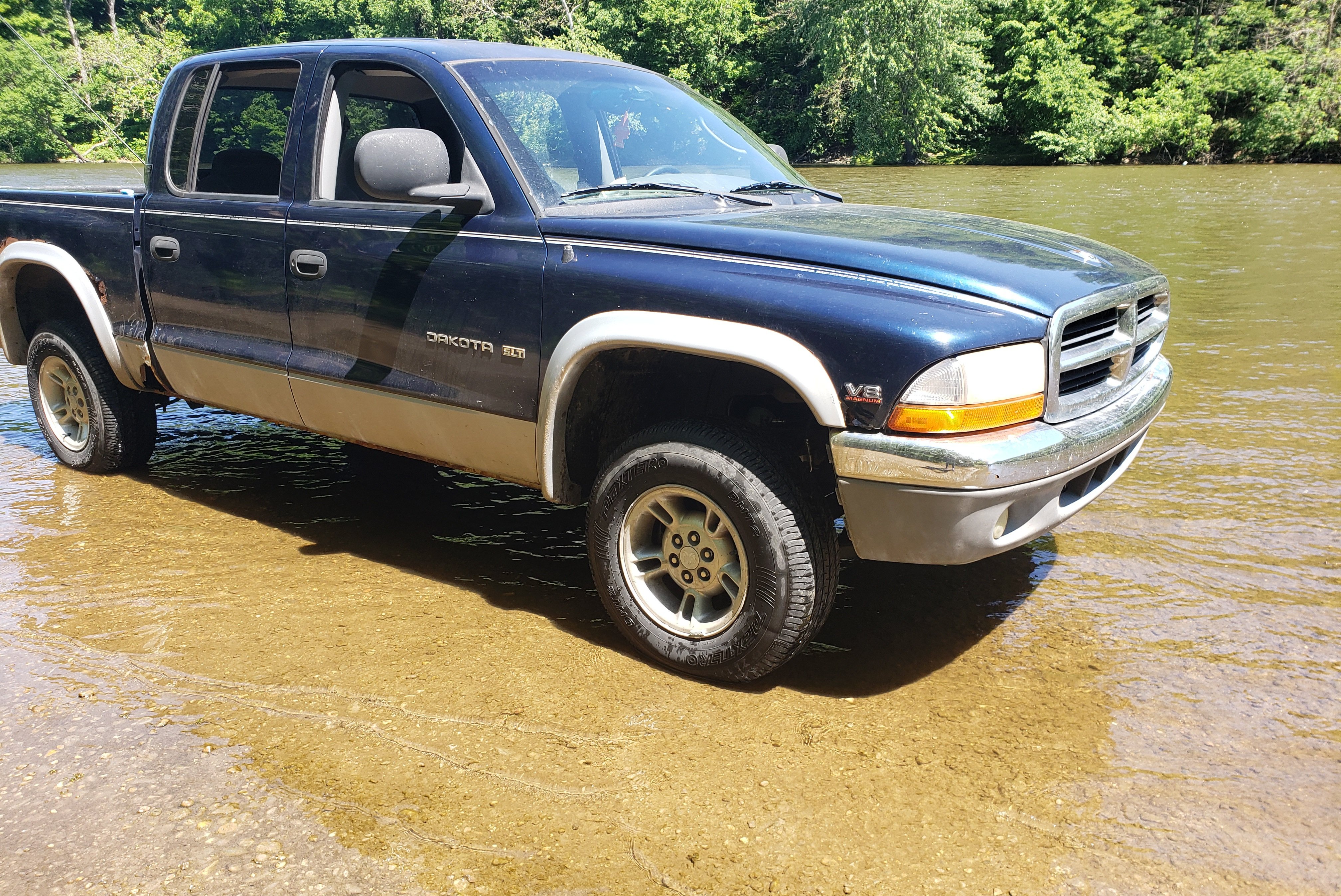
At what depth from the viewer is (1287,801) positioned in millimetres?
2674

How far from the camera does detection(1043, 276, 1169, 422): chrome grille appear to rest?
303 centimetres

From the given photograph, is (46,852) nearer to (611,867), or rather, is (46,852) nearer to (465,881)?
(465,881)

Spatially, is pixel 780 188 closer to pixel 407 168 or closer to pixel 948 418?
pixel 407 168

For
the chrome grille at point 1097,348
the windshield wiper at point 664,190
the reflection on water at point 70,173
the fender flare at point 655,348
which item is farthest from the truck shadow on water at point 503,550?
the reflection on water at point 70,173

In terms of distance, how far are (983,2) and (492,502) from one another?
42.9 meters

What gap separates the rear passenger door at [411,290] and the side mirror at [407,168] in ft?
0.46

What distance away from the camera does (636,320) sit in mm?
3229

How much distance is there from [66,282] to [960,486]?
15.5 feet

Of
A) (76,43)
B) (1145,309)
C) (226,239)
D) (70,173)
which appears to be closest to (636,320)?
(1145,309)

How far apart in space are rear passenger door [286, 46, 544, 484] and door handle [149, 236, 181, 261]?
0.80m

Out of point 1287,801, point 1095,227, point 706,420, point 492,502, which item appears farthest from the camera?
point 1095,227

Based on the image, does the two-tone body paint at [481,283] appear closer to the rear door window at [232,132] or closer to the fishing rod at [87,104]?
the rear door window at [232,132]

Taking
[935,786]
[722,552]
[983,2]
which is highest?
[983,2]

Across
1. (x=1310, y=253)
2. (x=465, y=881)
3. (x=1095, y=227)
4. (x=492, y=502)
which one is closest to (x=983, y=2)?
(x=1095, y=227)
